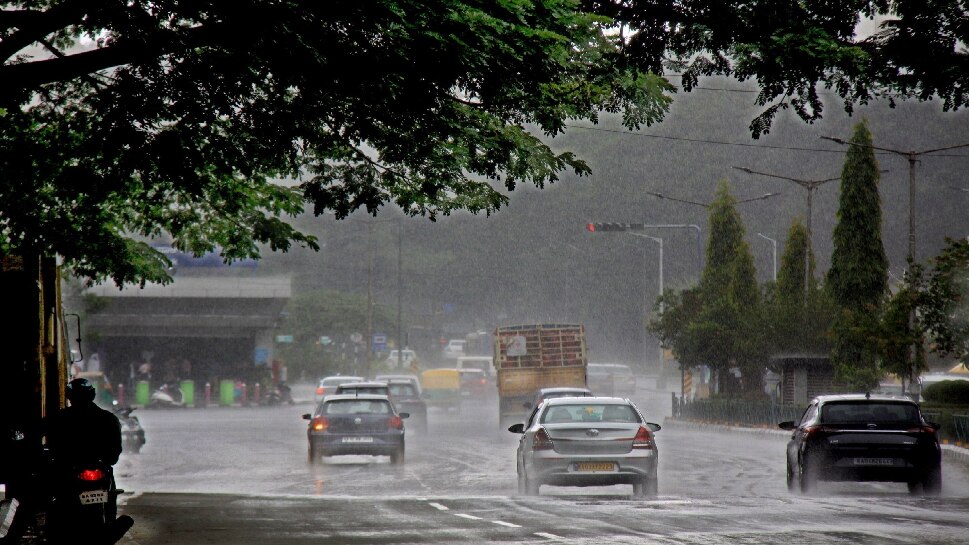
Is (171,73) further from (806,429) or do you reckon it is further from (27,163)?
(806,429)

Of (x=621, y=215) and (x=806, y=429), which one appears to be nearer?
(x=806, y=429)

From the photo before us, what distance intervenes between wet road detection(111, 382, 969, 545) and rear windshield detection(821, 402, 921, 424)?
109cm

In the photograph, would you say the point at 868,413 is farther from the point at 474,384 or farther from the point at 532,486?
the point at 474,384

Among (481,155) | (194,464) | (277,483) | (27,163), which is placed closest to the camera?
(481,155)

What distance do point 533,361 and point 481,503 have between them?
31.4 meters

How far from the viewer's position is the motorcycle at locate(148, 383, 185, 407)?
223 ft

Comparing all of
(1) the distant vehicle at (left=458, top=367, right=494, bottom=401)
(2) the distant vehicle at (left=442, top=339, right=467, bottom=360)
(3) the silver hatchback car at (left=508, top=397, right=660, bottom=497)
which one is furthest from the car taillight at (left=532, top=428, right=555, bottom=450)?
(2) the distant vehicle at (left=442, top=339, right=467, bottom=360)

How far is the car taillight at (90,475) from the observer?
1072cm

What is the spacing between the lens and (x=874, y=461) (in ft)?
64.4

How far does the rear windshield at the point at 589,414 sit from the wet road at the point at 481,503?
1071mm

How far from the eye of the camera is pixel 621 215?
137 m

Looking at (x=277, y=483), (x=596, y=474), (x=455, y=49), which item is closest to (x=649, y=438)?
(x=596, y=474)

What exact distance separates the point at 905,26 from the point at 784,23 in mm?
1084

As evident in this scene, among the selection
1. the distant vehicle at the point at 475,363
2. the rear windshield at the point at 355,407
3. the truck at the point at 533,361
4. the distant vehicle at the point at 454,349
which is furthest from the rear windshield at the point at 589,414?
the distant vehicle at the point at 454,349
